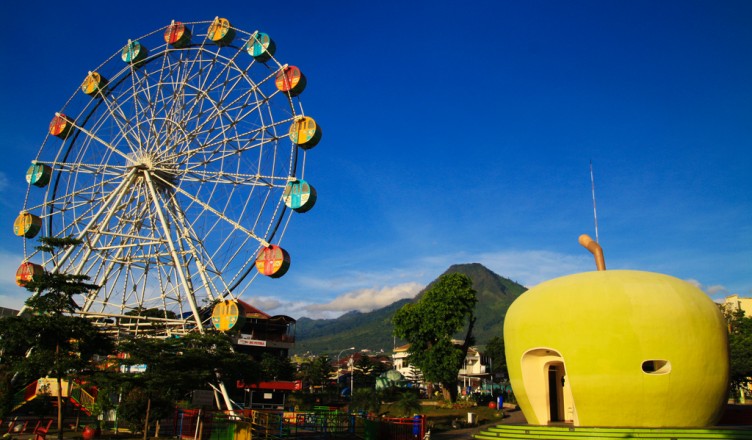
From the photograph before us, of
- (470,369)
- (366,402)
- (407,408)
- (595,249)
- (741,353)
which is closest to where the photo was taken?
(595,249)

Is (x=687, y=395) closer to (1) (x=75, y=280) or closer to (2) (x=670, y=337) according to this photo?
(2) (x=670, y=337)

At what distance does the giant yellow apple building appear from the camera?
54.7ft

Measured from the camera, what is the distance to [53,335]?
927 inches

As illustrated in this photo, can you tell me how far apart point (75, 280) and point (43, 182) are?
17.3 metres

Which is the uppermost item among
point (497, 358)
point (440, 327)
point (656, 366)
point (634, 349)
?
point (440, 327)

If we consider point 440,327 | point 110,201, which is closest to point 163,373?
point 110,201

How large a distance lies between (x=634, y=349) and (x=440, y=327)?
109 ft

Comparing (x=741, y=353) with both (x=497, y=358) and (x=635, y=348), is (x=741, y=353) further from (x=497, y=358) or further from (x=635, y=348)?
(x=497, y=358)

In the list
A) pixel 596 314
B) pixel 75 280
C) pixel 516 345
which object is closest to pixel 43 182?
pixel 75 280

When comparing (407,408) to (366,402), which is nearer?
(407,408)

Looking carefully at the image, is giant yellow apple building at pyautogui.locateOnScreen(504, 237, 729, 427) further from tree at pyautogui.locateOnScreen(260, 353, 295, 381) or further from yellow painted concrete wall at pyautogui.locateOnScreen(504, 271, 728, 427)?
tree at pyautogui.locateOnScreen(260, 353, 295, 381)

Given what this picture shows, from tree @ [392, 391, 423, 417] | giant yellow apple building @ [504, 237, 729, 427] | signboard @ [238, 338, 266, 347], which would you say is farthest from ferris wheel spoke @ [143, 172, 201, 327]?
signboard @ [238, 338, 266, 347]

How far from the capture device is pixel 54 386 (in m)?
39.2

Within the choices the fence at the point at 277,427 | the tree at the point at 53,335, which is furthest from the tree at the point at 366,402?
the tree at the point at 53,335
